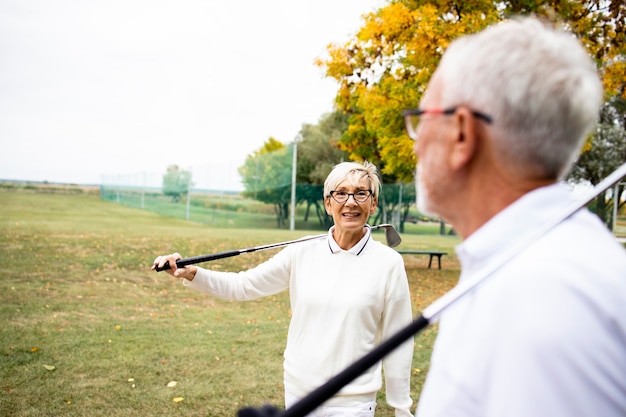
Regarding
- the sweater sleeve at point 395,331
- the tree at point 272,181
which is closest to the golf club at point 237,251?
the sweater sleeve at point 395,331

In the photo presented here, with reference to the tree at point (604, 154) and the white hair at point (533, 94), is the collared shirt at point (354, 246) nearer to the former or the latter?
the white hair at point (533, 94)

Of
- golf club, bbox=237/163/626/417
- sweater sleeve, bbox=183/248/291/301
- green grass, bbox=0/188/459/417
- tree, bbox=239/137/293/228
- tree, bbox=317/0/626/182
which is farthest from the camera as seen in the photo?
tree, bbox=239/137/293/228

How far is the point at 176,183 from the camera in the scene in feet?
139

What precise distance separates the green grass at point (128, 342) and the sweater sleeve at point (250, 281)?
8.55 ft

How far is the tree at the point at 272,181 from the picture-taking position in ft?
109

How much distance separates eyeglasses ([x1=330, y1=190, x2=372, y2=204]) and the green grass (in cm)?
318

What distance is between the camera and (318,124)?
4947cm

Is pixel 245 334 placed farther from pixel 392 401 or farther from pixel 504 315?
pixel 504 315

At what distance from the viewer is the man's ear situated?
3.95 ft

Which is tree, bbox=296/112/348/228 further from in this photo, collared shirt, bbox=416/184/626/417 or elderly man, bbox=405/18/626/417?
collared shirt, bbox=416/184/626/417

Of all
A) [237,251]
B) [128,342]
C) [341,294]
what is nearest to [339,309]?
[341,294]

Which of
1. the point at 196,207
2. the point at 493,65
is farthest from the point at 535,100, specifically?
the point at 196,207

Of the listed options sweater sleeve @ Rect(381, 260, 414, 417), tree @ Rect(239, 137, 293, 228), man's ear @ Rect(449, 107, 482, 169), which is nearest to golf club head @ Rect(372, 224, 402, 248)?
sweater sleeve @ Rect(381, 260, 414, 417)

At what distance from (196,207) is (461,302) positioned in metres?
37.3
